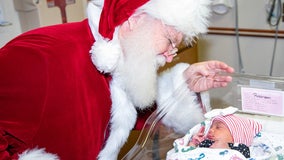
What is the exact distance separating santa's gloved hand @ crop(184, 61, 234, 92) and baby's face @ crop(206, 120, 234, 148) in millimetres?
189

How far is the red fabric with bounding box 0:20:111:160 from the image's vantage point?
3.10ft

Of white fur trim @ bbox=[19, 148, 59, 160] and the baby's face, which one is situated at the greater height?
white fur trim @ bbox=[19, 148, 59, 160]

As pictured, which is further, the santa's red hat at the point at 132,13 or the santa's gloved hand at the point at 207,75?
the santa's gloved hand at the point at 207,75

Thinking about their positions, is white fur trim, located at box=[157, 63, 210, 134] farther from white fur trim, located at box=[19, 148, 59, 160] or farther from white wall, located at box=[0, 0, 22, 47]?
white wall, located at box=[0, 0, 22, 47]

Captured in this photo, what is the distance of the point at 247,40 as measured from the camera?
8.23 feet

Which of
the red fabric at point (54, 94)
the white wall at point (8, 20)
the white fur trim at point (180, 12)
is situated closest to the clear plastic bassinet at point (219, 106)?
the red fabric at point (54, 94)

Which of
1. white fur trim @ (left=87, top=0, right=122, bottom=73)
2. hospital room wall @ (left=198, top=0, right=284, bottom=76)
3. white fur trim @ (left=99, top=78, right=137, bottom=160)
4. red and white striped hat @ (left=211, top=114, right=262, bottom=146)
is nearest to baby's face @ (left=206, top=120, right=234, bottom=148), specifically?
red and white striped hat @ (left=211, top=114, right=262, bottom=146)

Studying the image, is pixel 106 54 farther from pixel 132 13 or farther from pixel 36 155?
pixel 36 155

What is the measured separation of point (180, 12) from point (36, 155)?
0.59 m

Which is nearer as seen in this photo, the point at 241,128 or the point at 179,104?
the point at 241,128

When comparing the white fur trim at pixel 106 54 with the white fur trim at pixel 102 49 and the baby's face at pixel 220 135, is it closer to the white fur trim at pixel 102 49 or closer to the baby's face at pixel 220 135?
the white fur trim at pixel 102 49

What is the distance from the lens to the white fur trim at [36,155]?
0.93m

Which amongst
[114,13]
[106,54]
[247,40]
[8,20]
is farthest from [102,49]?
[247,40]

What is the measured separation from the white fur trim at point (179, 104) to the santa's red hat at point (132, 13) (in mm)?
330
